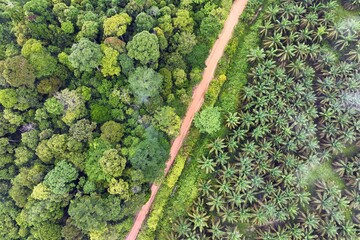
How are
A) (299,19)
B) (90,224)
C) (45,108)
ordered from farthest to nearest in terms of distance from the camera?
1. (299,19)
2. (45,108)
3. (90,224)

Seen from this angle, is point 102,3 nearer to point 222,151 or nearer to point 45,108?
point 45,108

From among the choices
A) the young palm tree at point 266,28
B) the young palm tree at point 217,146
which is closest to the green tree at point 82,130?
the young palm tree at point 217,146

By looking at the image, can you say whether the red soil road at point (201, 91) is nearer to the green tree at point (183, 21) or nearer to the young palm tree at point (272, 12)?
the young palm tree at point (272, 12)

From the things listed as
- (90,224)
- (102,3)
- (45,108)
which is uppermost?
(102,3)

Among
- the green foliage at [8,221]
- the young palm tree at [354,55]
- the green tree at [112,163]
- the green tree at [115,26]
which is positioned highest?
the young palm tree at [354,55]

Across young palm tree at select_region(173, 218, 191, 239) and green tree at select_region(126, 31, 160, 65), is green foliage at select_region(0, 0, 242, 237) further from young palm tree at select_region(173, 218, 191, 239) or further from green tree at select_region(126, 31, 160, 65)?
young palm tree at select_region(173, 218, 191, 239)

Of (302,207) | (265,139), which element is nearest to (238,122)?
(265,139)
